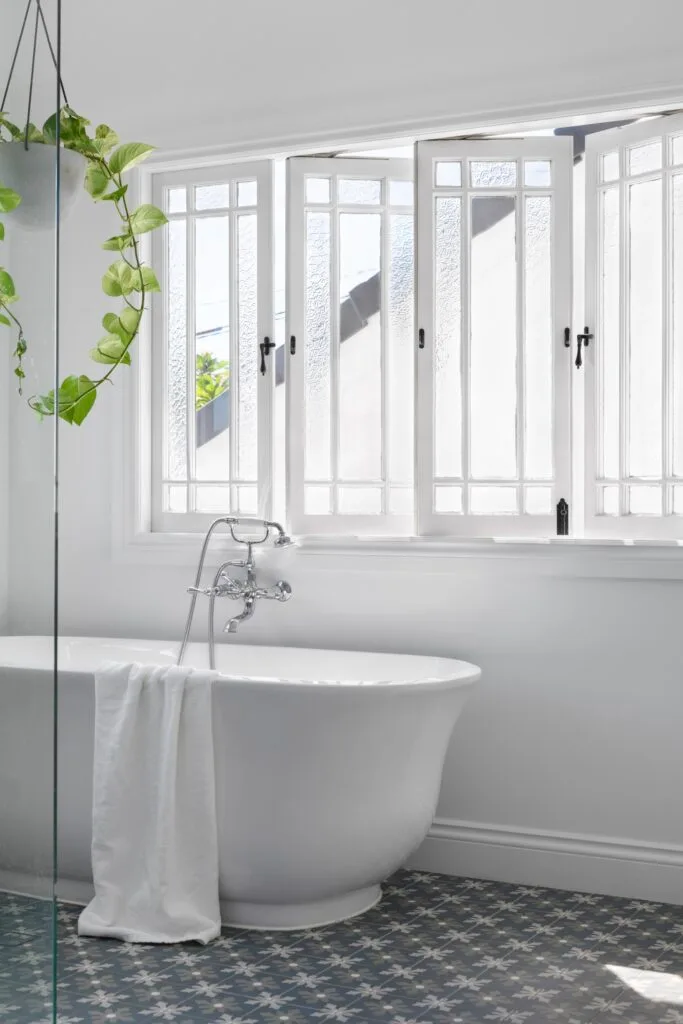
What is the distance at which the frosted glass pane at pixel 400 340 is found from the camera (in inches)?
146

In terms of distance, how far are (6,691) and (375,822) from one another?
169 centimetres

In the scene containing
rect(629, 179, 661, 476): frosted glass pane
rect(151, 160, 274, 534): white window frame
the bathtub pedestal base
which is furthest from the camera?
rect(151, 160, 274, 534): white window frame

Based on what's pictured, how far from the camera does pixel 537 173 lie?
3.53 meters

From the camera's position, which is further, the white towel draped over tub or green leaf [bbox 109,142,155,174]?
the white towel draped over tub

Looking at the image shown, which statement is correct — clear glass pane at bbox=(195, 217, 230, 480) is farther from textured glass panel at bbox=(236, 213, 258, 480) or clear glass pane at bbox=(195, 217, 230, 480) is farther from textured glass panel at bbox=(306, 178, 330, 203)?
textured glass panel at bbox=(306, 178, 330, 203)

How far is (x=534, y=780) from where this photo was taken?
3.38m

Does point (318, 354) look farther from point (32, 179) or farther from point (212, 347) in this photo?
point (32, 179)

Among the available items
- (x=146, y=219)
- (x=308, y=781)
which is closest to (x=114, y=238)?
(x=146, y=219)

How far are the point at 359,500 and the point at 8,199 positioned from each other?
2481 mm

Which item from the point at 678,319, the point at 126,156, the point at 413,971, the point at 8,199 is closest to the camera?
the point at 8,199

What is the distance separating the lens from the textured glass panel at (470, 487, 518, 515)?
11.6ft

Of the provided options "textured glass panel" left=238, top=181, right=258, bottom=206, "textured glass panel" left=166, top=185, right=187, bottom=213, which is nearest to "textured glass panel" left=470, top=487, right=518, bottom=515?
"textured glass panel" left=238, top=181, right=258, bottom=206

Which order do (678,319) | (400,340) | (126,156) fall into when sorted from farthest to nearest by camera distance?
1. (400,340)
2. (678,319)
3. (126,156)

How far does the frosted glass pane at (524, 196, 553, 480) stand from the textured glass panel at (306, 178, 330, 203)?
2.24ft
